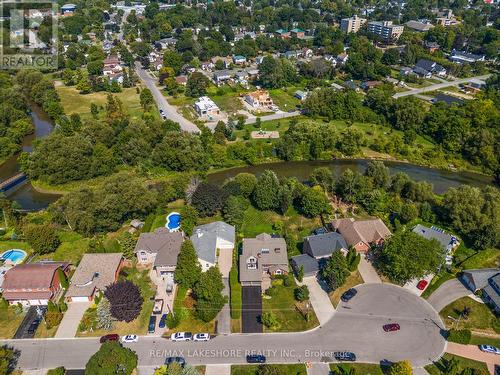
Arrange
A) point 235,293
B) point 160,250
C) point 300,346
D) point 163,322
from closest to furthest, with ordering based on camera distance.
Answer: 1. point 300,346
2. point 163,322
3. point 235,293
4. point 160,250

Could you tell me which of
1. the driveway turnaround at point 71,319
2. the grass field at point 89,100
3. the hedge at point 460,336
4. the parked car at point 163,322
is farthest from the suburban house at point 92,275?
the grass field at point 89,100

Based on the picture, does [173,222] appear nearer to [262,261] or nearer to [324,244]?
[262,261]

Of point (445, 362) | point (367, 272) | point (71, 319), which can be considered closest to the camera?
point (445, 362)

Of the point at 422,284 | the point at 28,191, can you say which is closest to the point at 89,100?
the point at 28,191

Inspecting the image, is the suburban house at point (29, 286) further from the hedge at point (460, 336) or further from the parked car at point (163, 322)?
the hedge at point (460, 336)

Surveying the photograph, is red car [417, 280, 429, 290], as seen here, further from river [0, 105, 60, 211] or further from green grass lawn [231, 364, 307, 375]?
river [0, 105, 60, 211]

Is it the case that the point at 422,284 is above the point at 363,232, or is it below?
below

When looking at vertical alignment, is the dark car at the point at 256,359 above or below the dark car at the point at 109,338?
above
